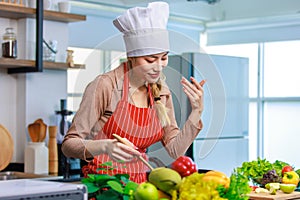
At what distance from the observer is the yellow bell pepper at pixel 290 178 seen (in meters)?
2.51

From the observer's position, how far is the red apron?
226cm

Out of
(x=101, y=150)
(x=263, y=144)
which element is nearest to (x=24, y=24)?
(x=101, y=150)

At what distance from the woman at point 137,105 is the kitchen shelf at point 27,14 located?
2.03 m

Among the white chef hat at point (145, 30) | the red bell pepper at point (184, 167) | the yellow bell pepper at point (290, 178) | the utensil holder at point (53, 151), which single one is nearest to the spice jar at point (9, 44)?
the utensil holder at point (53, 151)

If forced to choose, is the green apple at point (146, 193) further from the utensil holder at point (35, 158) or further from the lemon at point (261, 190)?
the utensil holder at point (35, 158)

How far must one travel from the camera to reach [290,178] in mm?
2527

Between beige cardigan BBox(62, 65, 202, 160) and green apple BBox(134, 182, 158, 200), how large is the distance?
0.65 metres

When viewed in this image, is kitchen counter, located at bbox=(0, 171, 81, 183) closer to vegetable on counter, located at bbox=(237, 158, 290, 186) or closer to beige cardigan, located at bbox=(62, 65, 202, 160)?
vegetable on counter, located at bbox=(237, 158, 290, 186)

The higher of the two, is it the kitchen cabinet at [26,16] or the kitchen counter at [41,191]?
the kitchen cabinet at [26,16]

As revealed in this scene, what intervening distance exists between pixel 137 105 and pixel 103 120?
14 centimetres

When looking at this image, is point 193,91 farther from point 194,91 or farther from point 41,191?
point 41,191

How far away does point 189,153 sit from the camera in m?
5.48

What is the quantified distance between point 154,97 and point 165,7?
0.34m

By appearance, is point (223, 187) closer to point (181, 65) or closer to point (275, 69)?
point (181, 65)
